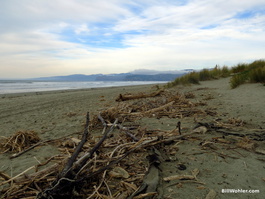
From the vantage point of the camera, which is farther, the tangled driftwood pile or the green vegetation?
the green vegetation

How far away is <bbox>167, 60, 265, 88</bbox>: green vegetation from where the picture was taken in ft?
23.0

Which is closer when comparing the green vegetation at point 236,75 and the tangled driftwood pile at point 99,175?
the tangled driftwood pile at point 99,175

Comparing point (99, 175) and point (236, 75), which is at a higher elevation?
point (236, 75)

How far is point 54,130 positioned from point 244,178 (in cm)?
311

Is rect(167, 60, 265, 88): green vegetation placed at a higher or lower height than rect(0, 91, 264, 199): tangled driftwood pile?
higher

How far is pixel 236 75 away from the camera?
26.8 feet

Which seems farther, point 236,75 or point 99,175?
point 236,75

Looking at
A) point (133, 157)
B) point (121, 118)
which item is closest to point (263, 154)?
point (133, 157)

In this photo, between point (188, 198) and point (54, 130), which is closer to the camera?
point (188, 198)

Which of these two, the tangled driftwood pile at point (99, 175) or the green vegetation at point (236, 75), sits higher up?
the green vegetation at point (236, 75)

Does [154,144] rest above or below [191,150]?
above

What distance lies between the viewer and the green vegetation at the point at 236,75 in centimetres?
702

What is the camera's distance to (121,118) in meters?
3.64

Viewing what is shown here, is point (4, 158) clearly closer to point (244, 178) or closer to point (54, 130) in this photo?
point (54, 130)
